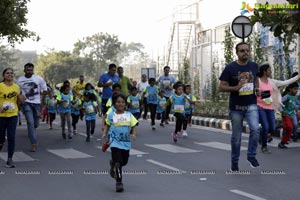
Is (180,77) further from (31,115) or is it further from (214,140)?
(31,115)

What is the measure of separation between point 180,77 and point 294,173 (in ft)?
62.6

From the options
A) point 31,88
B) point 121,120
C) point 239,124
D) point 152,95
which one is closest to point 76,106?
point 152,95

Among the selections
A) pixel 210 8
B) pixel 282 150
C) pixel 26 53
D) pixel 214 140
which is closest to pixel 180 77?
pixel 210 8

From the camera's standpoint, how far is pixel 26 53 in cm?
17612

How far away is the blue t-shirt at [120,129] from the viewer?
25.5 feet

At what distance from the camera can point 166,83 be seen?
19.3m

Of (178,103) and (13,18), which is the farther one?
(13,18)

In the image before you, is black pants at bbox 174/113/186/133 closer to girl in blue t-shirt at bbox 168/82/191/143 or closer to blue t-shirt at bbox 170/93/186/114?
girl in blue t-shirt at bbox 168/82/191/143

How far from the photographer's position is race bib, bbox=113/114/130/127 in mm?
7812

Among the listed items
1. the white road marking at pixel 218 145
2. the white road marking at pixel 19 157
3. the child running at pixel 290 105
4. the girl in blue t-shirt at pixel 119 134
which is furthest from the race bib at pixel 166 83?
the girl in blue t-shirt at pixel 119 134

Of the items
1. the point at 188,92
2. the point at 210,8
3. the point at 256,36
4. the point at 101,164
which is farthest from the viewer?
the point at 210,8

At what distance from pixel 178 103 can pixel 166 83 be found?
4.73m

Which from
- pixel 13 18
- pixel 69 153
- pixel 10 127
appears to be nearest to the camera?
pixel 10 127

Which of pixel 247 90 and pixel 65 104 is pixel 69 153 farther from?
pixel 247 90
